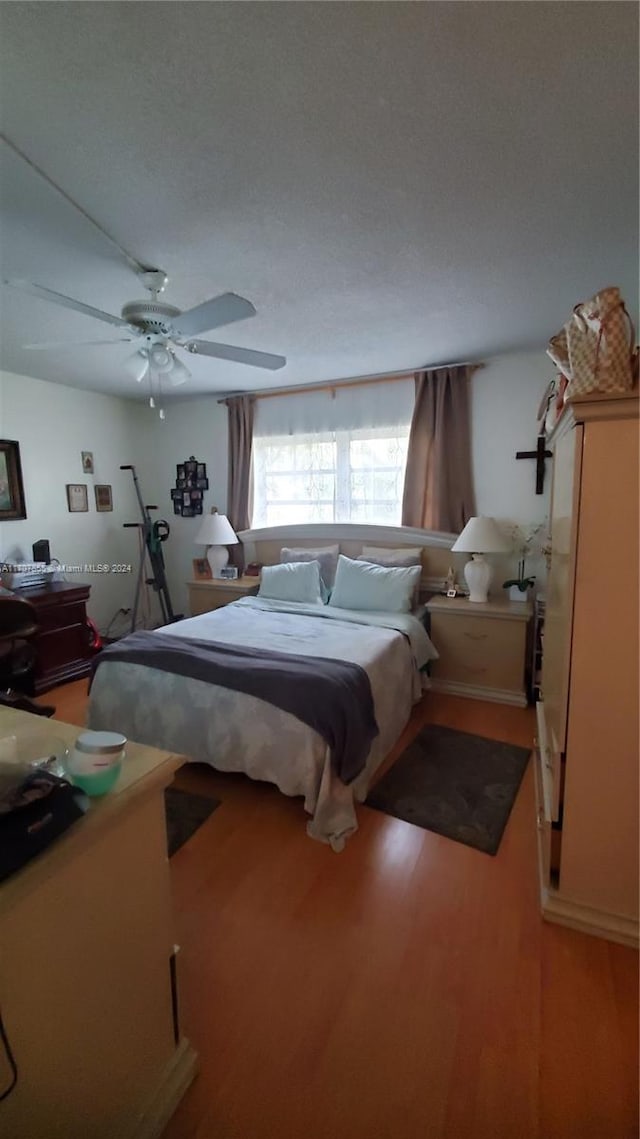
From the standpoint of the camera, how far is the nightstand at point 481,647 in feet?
9.99

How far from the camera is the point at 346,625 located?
294 centimetres

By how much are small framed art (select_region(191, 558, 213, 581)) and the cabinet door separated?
10.5ft

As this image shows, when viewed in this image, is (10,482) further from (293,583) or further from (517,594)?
(517,594)

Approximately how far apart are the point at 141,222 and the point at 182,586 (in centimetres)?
371

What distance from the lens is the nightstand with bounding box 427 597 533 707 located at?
3.04 metres

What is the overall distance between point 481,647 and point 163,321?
2.65 m

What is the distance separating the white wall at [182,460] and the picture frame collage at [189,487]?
51 millimetres

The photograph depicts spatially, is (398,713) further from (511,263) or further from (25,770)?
(511,263)

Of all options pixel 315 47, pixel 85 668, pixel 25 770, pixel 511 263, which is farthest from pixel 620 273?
pixel 85 668

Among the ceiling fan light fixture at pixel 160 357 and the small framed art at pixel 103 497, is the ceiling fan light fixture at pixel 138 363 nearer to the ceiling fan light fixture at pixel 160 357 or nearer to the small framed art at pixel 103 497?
the ceiling fan light fixture at pixel 160 357

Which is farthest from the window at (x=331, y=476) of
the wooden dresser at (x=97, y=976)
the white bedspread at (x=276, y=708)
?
the wooden dresser at (x=97, y=976)

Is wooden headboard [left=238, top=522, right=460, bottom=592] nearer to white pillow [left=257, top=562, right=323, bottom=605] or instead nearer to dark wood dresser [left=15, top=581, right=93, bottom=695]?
white pillow [left=257, top=562, right=323, bottom=605]

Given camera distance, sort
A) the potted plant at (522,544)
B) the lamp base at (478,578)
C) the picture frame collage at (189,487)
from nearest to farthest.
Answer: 1. the lamp base at (478,578)
2. the potted plant at (522,544)
3. the picture frame collage at (189,487)

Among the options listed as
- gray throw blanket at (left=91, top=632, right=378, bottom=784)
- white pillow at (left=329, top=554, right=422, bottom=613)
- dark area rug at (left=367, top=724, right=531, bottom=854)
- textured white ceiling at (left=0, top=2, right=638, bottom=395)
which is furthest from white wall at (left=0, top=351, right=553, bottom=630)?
gray throw blanket at (left=91, top=632, right=378, bottom=784)
